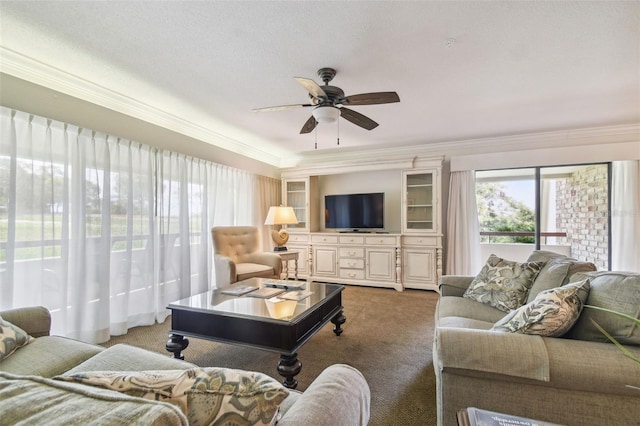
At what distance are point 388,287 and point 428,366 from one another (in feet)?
7.81

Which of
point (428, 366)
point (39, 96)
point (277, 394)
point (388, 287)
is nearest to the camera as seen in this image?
point (277, 394)

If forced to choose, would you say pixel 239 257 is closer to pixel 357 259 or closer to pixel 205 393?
pixel 357 259

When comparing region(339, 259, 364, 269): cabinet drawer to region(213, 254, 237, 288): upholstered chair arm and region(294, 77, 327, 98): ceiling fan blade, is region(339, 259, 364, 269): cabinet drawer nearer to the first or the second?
region(213, 254, 237, 288): upholstered chair arm

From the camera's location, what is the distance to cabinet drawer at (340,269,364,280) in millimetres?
4695

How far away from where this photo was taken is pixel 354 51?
6.79ft

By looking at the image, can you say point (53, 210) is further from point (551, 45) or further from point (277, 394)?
point (551, 45)

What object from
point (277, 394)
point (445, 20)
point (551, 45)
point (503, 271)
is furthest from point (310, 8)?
point (503, 271)

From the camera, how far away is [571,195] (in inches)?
164

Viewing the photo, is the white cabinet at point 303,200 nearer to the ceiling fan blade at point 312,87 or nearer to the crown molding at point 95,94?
the crown molding at point 95,94

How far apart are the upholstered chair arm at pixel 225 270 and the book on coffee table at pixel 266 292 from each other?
2.58ft

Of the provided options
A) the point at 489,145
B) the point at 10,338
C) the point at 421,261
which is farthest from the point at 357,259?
the point at 10,338

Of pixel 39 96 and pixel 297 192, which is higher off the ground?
pixel 39 96

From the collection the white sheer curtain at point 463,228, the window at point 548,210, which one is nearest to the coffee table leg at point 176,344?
the white sheer curtain at point 463,228

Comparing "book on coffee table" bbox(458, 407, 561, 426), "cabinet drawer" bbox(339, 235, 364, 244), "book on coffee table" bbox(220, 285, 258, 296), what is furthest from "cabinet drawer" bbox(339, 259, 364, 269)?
"book on coffee table" bbox(458, 407, 561, 426)
